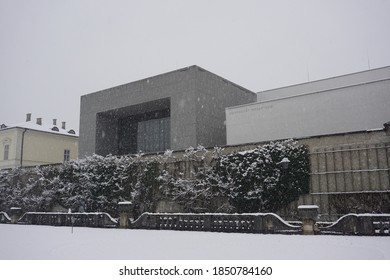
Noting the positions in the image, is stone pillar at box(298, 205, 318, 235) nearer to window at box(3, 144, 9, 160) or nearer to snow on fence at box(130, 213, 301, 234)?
snow on fence at box(130, 213, 301, 234)

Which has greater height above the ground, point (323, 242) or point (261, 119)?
point (261, 119)

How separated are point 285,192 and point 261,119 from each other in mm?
9674

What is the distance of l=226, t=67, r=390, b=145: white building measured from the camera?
25.2 m

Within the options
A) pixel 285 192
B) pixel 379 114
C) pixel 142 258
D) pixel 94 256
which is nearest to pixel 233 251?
pixel 142 258

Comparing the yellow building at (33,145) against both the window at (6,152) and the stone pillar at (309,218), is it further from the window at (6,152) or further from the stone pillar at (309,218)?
the stone pillar at (309,218)

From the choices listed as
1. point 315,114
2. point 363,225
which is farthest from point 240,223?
point 315,114

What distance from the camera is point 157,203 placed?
2478cm

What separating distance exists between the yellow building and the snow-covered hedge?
12.8m

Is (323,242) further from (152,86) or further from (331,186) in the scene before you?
(152,86)

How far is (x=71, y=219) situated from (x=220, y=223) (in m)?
9.95

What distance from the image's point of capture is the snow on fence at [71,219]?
69.4 feet

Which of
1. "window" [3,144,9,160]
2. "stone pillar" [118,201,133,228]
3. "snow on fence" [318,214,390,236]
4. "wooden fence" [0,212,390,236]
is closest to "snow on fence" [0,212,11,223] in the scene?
"wooden fence" [0,212,390,236]

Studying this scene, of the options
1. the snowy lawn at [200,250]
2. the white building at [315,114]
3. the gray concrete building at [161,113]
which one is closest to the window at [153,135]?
the gray concrete building at [161,113]

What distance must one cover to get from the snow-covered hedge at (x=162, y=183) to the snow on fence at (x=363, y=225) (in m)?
5.11
